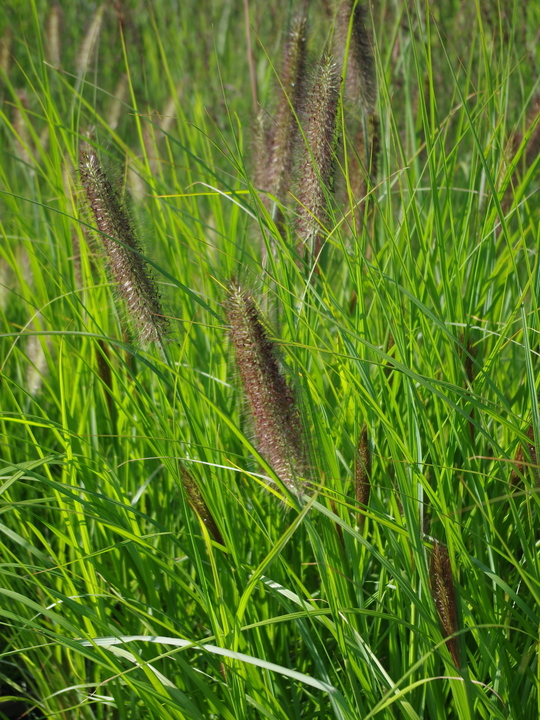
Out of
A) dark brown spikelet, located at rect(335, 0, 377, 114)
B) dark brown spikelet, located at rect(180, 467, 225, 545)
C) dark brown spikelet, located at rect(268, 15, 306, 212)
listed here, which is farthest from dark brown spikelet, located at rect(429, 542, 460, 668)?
dark brown spikelet, located at rect(335, 0, 377, 114)

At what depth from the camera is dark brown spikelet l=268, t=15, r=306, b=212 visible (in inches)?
71.9

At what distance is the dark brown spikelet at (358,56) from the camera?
6.10 feet

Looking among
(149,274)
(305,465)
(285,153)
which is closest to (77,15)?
(285,153)

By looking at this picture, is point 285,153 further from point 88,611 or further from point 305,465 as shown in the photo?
point 88,611

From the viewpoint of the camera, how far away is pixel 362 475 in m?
1.36

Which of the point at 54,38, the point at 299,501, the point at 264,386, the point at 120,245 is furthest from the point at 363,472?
the point at 54,38

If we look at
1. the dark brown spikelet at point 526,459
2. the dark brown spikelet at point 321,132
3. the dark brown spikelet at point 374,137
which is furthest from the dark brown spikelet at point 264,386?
the dark brown spikelet at point 374,137

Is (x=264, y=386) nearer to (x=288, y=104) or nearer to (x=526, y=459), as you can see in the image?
(x=526, y=459)

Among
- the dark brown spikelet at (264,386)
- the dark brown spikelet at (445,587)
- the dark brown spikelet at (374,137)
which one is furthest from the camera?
the dark brown spikelet at (374,137)

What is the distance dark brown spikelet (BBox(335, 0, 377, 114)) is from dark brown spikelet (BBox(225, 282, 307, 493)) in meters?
0.98

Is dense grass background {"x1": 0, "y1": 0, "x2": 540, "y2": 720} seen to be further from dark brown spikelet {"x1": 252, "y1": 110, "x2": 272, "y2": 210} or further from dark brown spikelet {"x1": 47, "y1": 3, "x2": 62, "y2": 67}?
dark brown spikelet {"x1": 47, "y1": 3, "x2": 62, "y2": 67}

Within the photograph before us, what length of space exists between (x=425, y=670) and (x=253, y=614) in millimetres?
415

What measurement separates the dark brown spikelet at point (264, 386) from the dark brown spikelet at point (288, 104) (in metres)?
0.74

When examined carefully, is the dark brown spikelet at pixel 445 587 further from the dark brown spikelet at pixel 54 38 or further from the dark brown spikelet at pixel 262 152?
the dark brown spikelet at pixel 54 38
